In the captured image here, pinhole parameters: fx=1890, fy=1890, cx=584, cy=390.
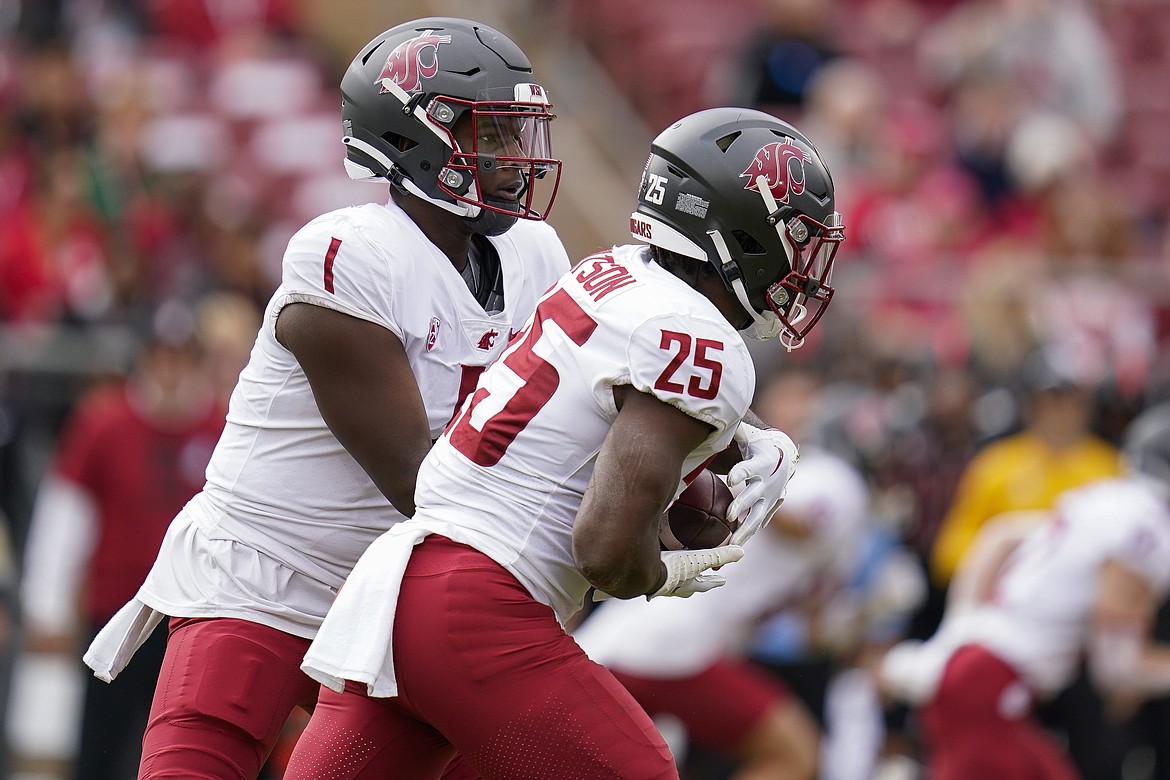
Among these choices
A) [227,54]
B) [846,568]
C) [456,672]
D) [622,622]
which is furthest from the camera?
[227,54]

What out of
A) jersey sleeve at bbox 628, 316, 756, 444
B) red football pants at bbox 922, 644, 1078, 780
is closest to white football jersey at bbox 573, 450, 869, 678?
red football pants at bbox 922, 644, 1078, 780

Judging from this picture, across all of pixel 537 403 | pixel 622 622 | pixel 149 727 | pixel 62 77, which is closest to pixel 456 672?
pixel 537 403

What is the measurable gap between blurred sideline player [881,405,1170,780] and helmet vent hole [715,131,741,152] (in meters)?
2.98

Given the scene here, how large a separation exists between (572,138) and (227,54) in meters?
2.03

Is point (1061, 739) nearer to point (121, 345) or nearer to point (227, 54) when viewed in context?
point (121, 345)

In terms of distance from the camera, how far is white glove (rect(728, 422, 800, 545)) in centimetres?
344

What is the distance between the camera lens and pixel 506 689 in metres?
3.19

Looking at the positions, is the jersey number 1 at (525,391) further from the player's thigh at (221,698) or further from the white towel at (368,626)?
the player's thigh at (221,698)

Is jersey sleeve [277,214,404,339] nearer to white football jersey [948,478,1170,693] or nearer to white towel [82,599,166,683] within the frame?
white towel [82,599,166,683]

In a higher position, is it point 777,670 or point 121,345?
point 121,345

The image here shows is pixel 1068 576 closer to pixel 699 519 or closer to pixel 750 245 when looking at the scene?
pixel 699 519

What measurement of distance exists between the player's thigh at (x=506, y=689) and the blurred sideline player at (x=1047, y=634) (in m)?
3.01

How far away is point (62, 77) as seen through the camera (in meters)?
9.33

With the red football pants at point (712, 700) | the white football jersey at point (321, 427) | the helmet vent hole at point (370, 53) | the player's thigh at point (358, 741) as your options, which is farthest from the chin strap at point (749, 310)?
the red football pants at point (712, 700)
